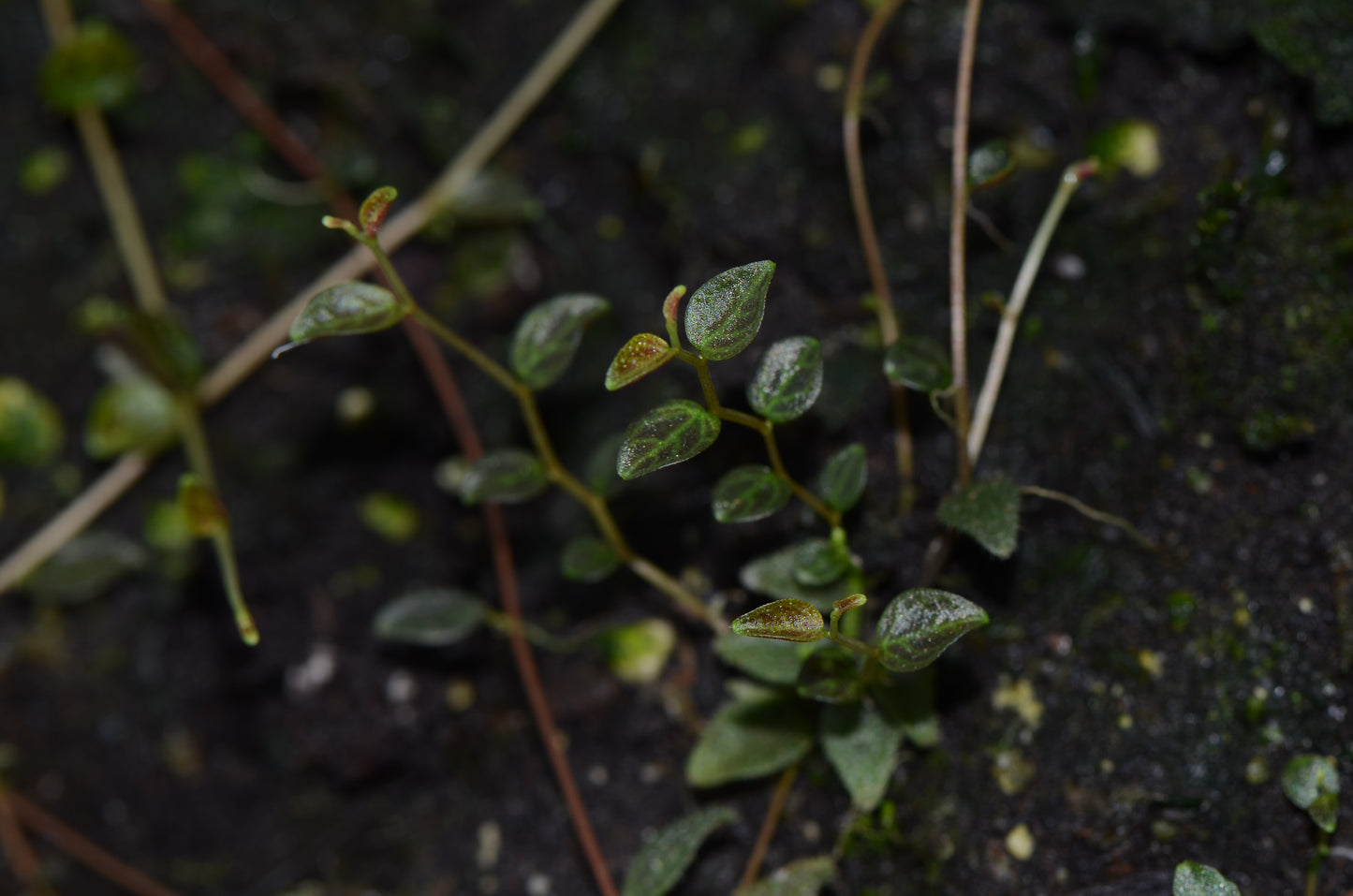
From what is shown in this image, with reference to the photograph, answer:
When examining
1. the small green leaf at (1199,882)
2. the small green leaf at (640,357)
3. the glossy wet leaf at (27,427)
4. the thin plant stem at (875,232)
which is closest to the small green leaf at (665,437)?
the small green leaf at (640,357)

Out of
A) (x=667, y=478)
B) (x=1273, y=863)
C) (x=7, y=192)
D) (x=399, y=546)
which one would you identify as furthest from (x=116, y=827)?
(x=1273, y=863)

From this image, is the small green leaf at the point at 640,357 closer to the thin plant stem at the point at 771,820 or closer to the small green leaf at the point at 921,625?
the small green leaf at the point at 921,625

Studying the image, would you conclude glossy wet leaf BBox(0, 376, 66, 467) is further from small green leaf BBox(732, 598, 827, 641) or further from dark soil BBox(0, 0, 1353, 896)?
small green leaf BBox(732, 598, 827, 641)

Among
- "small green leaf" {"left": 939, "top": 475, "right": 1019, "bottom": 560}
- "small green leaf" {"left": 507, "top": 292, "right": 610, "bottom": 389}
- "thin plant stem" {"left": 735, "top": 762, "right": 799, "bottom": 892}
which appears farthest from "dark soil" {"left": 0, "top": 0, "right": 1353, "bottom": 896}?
"small green leaf" {"left": 507, "top": 292, "right": 610, "bottom": 389}

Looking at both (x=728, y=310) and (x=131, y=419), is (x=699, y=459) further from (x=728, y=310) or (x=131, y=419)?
(x=131, y=419)

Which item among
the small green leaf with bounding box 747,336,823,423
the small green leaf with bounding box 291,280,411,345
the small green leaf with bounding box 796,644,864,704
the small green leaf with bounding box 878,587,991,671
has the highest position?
the small green leaf with bounding box 291,280,411,345

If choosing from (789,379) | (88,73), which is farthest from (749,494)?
(88,73)
